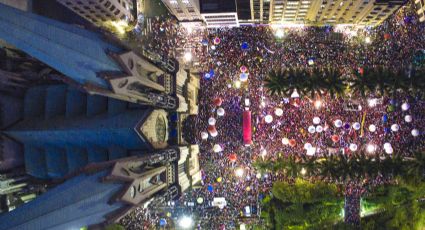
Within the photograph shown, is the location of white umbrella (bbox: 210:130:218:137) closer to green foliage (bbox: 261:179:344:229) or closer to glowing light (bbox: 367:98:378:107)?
green foliage (bbox: 261:179:344:229)

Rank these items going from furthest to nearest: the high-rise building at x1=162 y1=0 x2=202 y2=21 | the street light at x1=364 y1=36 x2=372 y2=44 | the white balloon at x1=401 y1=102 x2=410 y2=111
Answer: the street light at x1=364 y1=36 x2=372 y2=44 < the white balloon at x1=401 y1=102 x2=410 y2=111 < the high-rise building at x1=162 y1=0 x2=202 y2=21

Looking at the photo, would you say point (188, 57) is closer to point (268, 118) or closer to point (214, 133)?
point (214, 133)

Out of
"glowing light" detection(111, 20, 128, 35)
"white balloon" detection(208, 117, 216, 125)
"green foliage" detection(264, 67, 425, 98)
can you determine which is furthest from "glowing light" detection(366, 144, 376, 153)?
"glowing light" detection(111, 20, 128, 35)

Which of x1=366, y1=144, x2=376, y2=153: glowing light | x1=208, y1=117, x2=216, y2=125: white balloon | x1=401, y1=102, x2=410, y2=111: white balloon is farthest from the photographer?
x1=208, y1=117, x2=216, y2=125: white balloon

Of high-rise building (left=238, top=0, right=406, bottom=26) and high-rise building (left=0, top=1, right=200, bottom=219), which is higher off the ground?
high-rise building (left=238, top=0, right=406, bottom=26)

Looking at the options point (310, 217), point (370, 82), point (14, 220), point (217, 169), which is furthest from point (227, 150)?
point (14, 220)

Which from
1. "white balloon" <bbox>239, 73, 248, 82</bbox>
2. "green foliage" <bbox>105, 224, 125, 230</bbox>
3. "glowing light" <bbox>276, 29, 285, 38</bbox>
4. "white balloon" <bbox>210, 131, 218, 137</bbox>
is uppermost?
"glowing light" <bbox>276, 29, 285, 38</bbox>

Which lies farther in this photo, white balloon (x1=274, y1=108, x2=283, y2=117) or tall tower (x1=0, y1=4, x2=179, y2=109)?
white balloon (x1=274, y1=108, x2=283, y2=117)
